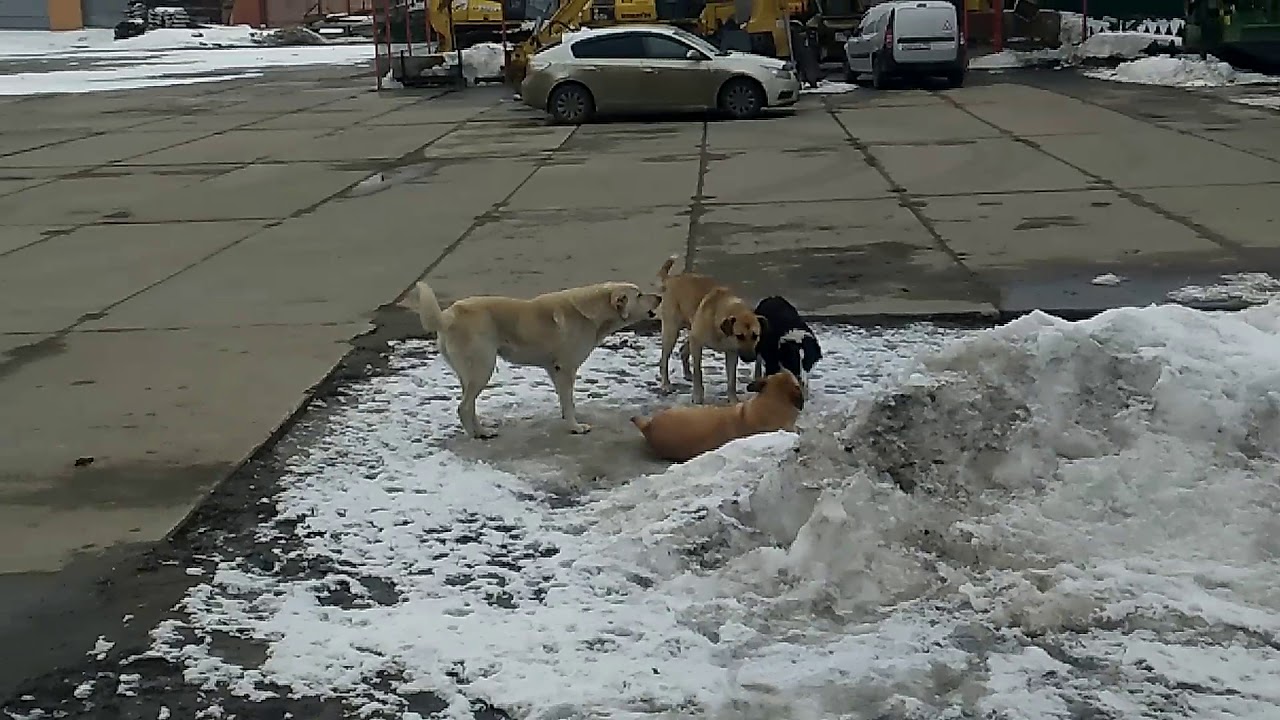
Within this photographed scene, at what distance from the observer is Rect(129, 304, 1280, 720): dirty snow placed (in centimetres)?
386

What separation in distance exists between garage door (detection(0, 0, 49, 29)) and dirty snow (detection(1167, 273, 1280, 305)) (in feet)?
217

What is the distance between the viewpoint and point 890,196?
42.2 ft

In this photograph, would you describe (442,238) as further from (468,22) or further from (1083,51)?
(468,22)

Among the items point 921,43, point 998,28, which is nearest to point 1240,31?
point 921,43

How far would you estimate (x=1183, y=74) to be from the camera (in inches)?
983

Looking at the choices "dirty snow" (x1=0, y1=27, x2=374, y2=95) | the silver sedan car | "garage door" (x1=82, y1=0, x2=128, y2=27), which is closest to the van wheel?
the silver sedan car

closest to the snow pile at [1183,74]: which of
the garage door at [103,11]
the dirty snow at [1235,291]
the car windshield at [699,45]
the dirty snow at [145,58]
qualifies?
the car windshield at [699,45]

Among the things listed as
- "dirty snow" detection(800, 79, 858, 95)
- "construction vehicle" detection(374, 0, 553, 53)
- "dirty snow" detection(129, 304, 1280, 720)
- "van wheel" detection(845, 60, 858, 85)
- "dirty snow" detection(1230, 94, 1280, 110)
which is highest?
"construction vehicle" detection(374, 0, 553, 53)

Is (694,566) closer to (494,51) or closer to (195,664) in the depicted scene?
(195,664)

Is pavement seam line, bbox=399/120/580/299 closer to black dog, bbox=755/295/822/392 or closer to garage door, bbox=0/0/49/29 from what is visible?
black dog, bbox=755/295/822/392

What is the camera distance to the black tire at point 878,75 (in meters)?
26.8

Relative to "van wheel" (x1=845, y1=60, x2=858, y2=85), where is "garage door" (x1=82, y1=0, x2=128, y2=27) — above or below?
above

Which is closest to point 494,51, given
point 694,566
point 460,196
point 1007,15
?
point 1007,15

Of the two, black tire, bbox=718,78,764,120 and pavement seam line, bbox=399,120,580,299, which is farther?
black tire, bbox=718,78,764,120
